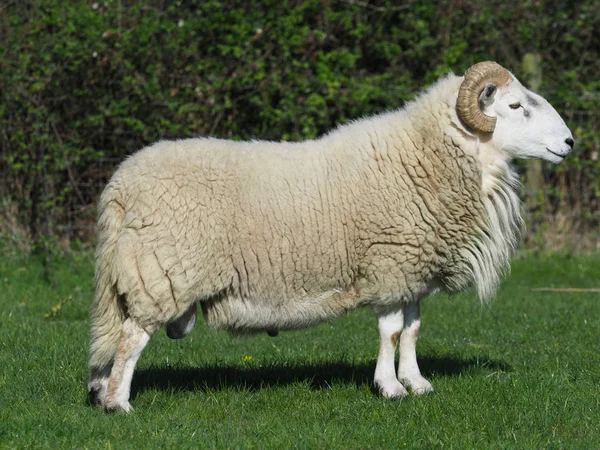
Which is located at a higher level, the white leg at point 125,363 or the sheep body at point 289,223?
the sheep body at point 289,223

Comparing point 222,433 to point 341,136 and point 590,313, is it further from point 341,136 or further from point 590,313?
point 590,313

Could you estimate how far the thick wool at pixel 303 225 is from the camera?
458 cm

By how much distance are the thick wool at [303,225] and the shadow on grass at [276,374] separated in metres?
0.52

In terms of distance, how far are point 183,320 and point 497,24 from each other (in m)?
7.62

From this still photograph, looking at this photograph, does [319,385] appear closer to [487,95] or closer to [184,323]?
[184,323]

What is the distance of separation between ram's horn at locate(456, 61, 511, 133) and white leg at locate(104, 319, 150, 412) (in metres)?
2.12

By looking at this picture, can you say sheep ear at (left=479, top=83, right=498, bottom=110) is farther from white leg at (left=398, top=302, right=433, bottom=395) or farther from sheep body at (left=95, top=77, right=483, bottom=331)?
white leg at (left=398, top=302, right=433, bottom=395)

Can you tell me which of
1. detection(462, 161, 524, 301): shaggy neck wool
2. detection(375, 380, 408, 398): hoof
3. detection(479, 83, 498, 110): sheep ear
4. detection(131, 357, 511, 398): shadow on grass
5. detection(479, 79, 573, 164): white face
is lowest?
detection(131, 357, 511, 398): shadow on grass

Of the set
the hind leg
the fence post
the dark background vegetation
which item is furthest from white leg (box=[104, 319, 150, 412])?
the fence post

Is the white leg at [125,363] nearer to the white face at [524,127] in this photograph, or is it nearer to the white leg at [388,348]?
the white leg at [388,348]

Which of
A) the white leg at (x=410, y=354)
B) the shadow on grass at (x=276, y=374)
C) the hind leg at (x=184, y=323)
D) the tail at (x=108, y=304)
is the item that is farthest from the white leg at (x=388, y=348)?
the tail at (x=108, y=304)

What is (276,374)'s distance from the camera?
5438mm

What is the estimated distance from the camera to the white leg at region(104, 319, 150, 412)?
4.52m

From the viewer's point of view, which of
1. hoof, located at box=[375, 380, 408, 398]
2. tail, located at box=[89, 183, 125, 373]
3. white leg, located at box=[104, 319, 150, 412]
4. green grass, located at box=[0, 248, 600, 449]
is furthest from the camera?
hoof, located at box=[375, 380, 408, 398]
